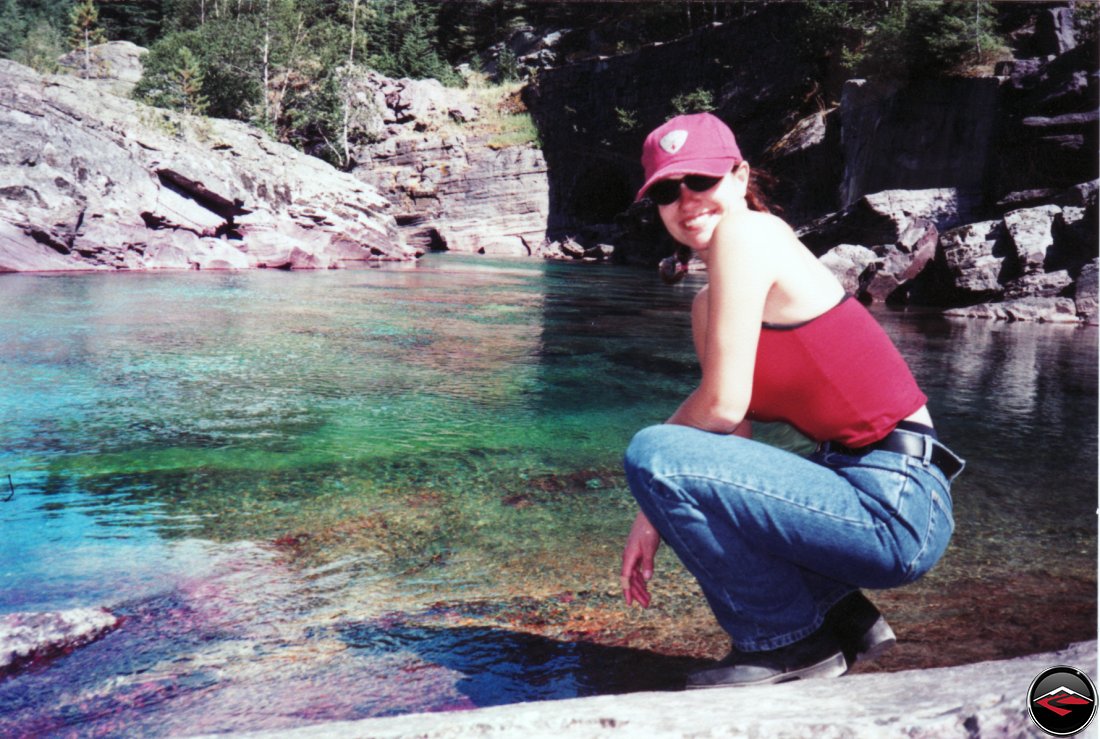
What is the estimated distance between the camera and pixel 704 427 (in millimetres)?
1916

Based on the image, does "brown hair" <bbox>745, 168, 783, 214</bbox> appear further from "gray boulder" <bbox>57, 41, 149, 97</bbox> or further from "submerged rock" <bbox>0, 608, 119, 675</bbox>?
"gray boulder" <bbox>57, 41, 149, 97</bbox>

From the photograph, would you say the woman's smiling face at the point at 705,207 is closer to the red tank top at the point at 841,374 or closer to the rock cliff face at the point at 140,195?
the red tank top at the point at 841,374

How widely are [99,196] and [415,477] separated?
56.6 ft

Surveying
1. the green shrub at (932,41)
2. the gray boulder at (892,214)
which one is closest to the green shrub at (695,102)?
the green shrub at (932,41)

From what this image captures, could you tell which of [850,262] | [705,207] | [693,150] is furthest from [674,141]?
[850,262]

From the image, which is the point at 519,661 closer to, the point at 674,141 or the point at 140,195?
the point at 674,141

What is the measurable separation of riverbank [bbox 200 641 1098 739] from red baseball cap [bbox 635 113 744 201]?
104 centimetres

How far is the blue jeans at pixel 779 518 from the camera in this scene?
1779mm

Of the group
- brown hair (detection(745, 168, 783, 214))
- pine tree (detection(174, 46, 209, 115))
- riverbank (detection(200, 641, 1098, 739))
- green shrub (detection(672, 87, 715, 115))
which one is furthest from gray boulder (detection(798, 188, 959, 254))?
pine tree (detection(174, 46, 209, 115))

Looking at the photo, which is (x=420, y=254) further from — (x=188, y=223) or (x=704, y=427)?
(x=704, y=427)

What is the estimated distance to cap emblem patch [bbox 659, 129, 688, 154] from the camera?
1.88m

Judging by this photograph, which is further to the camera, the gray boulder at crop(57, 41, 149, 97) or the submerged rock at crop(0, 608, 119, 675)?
the gray boulder at crop(57, 41, 149, 97)

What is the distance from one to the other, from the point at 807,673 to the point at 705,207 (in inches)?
40.8

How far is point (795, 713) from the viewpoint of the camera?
147 cm
